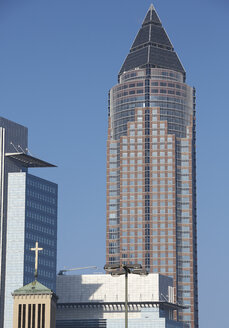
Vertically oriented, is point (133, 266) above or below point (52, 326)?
above

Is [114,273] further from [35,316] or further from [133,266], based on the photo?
[35,316]

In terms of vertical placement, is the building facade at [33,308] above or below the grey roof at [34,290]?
below

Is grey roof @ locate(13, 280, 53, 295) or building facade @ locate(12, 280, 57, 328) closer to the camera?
building facade @ locate(12, 280, 57, 328)

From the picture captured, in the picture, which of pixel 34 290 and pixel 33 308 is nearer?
pixel 33 308

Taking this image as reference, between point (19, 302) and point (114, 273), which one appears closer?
point (114, 273)

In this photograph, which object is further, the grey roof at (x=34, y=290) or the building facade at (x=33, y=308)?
the grey roof at (x=34, y=290)

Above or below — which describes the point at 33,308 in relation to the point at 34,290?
below

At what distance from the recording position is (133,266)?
3556 inches

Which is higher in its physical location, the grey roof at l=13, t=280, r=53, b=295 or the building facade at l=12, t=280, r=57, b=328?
the grey roof at l=13, t=280, r=53, b=295

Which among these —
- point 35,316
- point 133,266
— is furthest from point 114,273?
point 35,316

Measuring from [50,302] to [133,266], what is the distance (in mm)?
86944

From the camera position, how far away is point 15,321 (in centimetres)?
17350

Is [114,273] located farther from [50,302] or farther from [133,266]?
[50,302]

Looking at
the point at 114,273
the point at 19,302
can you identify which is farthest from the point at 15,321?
the point at 114,273
